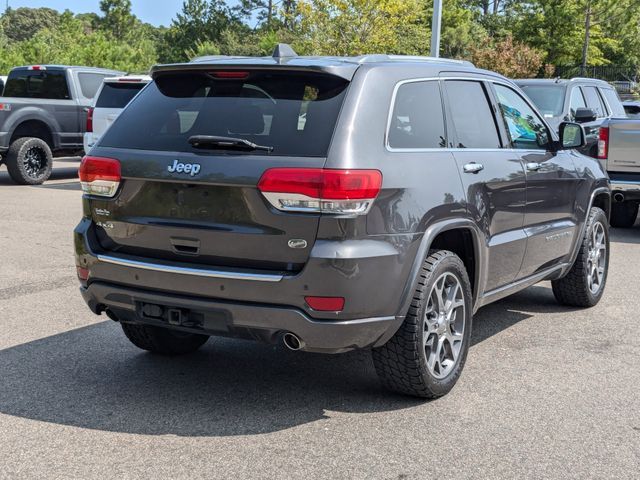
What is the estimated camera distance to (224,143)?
173 inches

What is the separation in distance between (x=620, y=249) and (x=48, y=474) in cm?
797

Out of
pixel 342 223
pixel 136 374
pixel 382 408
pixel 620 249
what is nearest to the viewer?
pixel 342 223

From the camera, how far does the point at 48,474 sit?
3.84 meters

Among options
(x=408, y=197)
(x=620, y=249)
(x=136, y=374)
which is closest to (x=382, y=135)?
(x=408, y=197)

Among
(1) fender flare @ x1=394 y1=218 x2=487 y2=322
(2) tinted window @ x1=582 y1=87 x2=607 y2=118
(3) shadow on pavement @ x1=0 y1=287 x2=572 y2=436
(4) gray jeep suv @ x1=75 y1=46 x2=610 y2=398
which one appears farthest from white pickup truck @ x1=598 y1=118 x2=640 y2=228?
(1) fender flare @ x1=394 y1=218 x2=487 y2=322

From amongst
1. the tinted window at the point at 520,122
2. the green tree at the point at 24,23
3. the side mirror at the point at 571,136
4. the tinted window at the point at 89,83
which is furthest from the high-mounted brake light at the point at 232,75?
the green tree at the point at 24,23

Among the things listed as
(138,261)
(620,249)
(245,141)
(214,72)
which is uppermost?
(214,72)

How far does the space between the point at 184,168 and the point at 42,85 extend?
13.3 metres

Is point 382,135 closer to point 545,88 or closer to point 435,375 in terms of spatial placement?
point 435,375

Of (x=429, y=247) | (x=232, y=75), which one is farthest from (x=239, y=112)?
(x=429, y=247)

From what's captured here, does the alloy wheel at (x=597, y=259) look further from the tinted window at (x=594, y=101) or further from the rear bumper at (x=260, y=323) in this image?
the tinted window at (x=594, y=101)

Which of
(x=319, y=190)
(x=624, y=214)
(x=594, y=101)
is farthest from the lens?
(x=594, y=101)

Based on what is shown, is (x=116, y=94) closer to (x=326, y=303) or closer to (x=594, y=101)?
(x=594, y=101)

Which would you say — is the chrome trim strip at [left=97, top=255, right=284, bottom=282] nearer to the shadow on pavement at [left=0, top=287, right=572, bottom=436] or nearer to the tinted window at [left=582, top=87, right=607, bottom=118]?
the shadow on pavement at [left=0, top=287, right=572, bottom=436]
